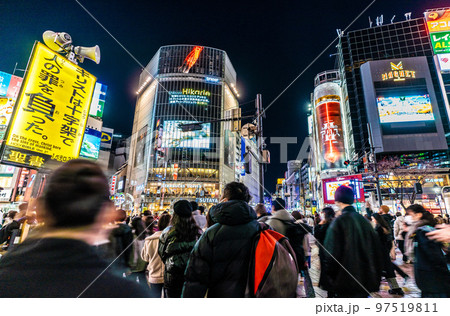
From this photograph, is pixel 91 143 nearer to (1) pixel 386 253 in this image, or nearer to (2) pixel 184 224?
(2) pixel 184 224

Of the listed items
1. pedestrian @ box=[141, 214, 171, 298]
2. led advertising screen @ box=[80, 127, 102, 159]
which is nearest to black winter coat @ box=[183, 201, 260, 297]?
pedestrian @ box=[141, 214, 171, 298]

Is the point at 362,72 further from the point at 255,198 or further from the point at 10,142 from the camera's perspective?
the point at 255,198

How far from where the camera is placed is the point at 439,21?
28453 mm

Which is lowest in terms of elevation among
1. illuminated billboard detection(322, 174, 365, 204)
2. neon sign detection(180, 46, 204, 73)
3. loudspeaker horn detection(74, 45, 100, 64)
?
illuminated billboard detection(322, 174, 365, 204)

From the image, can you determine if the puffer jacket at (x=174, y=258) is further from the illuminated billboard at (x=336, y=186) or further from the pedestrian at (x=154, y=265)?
the illuminated billboard at (x=336, y=186)

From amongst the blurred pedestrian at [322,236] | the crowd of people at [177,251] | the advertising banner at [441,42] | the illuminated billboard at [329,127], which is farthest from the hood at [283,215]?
the illuminated billboard at [329,127]

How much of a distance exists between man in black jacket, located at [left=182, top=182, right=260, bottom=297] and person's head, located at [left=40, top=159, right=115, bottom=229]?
3.32 feet

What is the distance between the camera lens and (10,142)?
20.2ft

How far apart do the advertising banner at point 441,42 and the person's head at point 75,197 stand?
3955 centimetres

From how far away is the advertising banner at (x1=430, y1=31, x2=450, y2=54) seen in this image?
26.5 meters

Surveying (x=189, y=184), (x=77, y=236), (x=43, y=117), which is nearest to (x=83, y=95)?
(x=43, y=117)

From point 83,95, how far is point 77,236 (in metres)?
9.09

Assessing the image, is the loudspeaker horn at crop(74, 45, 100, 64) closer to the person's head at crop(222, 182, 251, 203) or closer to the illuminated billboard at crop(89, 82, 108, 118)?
the person's head at crop(222, 182, 251, 203)

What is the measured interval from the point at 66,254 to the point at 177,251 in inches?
85.0
